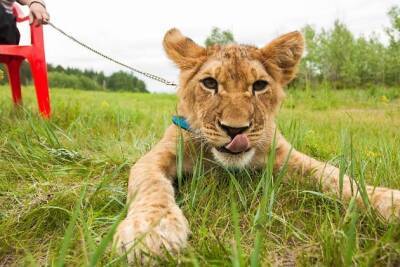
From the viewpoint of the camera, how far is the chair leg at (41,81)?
Answer: 4175 millimetres

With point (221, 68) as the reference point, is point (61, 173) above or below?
below

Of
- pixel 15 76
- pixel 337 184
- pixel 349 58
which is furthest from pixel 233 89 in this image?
pixel 349 58

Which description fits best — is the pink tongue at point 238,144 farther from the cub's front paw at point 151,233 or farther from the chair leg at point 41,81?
the chair leg at point 41,81

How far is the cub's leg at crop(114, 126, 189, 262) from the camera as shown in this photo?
4.72 ft

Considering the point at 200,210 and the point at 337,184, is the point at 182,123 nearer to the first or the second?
the point at 200,210

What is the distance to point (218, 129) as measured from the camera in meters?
2.15

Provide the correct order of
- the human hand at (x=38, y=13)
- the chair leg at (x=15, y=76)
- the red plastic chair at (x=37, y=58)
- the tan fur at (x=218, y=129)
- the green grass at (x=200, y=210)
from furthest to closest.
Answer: the chair leg at (x=15, y=76), the red plastic chair at (x=37, y=58), the human hand at (x=38, y=13), the tan fur at (x=218, y=129), the green grass at (x=200, y=210)

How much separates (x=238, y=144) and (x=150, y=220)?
0.66m

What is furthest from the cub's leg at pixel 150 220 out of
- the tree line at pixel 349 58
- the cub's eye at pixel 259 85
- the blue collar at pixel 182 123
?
the tree line at pixel 349 58

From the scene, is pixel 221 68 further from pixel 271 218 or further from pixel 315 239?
pixel 315 239

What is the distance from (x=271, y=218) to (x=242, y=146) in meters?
0.51

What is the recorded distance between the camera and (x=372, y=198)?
1.85m

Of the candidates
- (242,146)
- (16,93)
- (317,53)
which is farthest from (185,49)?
(317,53)

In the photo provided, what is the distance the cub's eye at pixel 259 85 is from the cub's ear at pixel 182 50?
0.42 meters
